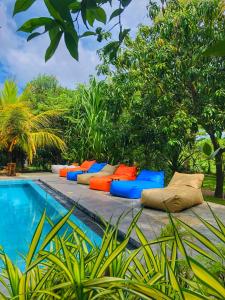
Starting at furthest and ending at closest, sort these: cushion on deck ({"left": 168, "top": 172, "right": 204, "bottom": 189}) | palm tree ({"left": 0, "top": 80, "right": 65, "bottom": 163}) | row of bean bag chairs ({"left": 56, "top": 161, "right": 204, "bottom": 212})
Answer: palm tree ({"left": 0, "top": 80, "right": 65, "bottom": 163})
cushion on deck ({"left": 168, "top": 172, "right": 204, "bottom": 189})
row of bean bag chairs ({"left": 56, "top": 161, "right": 204, "bottom": 212})

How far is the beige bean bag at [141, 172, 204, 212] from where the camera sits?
7207 mm

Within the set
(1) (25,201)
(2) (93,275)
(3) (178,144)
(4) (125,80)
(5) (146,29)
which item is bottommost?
(1) (25,201)

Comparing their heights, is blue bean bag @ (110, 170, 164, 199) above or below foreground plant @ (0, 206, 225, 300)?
below

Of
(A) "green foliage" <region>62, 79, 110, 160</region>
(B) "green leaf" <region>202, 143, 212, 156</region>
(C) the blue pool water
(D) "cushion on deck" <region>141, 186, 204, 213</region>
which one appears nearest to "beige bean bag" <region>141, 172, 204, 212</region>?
(D) "cushion on deck" <region>141, 186, 204, 213</region>

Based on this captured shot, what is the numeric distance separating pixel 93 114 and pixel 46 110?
6312mm

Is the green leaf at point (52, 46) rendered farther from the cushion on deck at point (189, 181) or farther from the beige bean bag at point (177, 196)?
the cushion on deck at point (189, 181)

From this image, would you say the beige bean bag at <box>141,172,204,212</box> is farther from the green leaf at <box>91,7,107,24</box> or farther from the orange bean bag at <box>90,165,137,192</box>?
the green leaf at <box>91,7,107,24</box>

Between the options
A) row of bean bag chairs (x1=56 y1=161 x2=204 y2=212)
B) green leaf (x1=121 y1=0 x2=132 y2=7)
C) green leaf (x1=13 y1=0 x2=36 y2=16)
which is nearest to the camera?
green leaf (x1=13 y1=0 x2=36 y2=16)

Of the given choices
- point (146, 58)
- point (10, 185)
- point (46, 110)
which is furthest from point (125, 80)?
point (46, 110)

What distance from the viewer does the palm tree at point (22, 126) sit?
18422 millimetres

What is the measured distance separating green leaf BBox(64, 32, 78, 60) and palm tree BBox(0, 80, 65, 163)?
59.3 feet

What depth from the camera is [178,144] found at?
9812 mm

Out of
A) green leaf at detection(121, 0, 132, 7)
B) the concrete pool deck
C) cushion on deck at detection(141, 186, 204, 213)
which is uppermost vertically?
green leaf at detection(121, 0, 132, 7)

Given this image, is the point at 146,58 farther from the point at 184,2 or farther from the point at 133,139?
the point at 133,139
